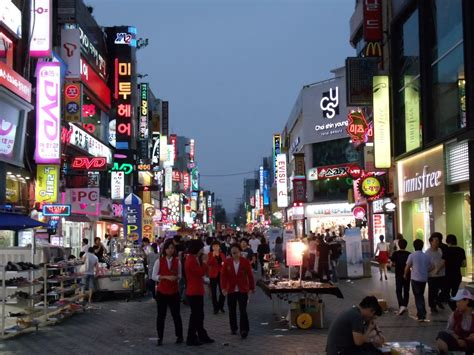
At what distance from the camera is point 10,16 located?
2450cm

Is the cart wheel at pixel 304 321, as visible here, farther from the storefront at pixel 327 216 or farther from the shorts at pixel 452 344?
the storefront at pixel 327 216

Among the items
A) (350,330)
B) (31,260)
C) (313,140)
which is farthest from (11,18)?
(313,140)

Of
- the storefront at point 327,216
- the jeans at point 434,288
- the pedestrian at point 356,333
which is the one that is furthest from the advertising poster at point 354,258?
the storefront at point 327,216

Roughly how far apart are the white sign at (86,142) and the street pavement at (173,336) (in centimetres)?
1816

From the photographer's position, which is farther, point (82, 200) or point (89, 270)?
point (82, 200)

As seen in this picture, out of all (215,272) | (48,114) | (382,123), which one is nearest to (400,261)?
(215,272)

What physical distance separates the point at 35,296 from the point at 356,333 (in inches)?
365

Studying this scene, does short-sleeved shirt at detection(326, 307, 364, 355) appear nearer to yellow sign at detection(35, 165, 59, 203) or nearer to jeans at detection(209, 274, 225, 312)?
jeans at detection(209, 274, 225, 312)

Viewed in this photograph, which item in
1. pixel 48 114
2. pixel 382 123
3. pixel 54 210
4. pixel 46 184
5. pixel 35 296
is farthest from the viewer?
pixel 382 123

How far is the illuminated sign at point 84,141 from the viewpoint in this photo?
110ft

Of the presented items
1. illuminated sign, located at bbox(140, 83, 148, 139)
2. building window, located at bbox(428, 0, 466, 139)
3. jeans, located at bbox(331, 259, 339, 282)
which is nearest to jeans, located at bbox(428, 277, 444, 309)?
building window, located at bbox(428, 0, 466, 139)

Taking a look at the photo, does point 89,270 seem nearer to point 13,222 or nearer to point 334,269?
point 13,222

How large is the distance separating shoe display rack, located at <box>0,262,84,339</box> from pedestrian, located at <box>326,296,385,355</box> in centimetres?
796

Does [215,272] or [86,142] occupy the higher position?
[86,142]
